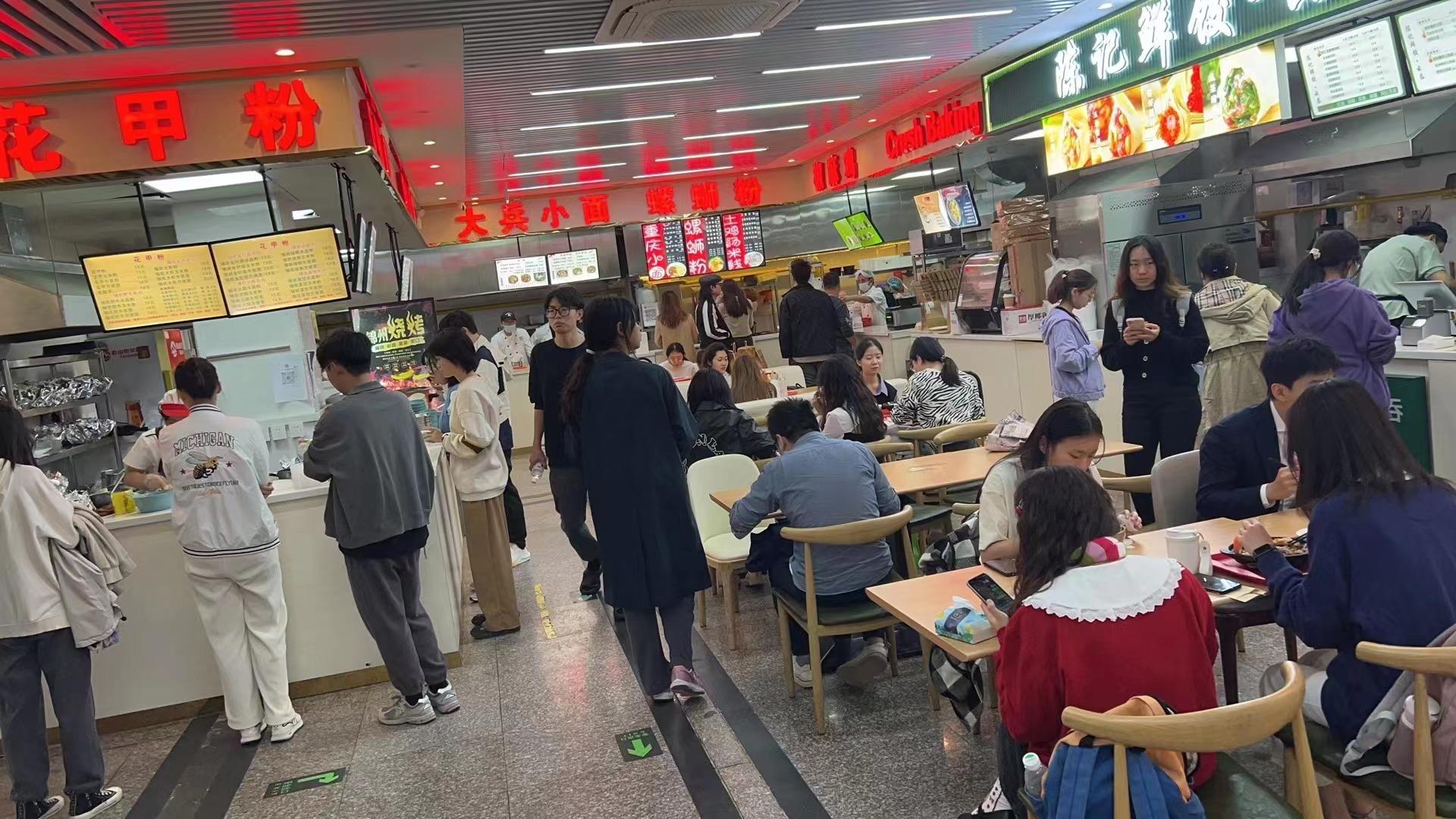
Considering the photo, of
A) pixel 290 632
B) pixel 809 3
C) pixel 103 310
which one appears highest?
pixel 809 3

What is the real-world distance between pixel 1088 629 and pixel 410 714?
131 inches

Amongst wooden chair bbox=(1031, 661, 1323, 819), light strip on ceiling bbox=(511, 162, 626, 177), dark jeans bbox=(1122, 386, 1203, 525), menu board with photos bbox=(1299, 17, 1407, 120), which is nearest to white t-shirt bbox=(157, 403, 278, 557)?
wooden chair bbox=(1031, 661, 1323, 819)

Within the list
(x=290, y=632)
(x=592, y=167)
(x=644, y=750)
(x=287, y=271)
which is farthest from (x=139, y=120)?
(x=592, y=167)

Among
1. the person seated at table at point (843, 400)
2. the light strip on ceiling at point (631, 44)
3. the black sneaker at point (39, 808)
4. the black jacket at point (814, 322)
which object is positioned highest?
the light strip on ceiling at point (631, 44)

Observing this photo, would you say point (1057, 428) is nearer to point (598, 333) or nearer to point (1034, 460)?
point (1034, 460)

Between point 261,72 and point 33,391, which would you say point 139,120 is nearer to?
point 261,72

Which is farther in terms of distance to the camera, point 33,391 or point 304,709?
point 33,391

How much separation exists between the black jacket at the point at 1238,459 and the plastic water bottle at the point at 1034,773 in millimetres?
1719

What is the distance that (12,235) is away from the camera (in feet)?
27.4

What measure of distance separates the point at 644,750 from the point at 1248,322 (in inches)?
166

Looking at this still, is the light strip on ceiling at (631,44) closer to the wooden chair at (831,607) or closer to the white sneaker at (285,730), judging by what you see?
the wooden chair at (831,607)

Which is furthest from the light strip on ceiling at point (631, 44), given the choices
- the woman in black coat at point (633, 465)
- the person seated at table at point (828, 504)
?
the person seated at table at point (828, 504)

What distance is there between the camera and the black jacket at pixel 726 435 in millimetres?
5785

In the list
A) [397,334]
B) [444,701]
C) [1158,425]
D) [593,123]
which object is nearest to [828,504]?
[444,701]
